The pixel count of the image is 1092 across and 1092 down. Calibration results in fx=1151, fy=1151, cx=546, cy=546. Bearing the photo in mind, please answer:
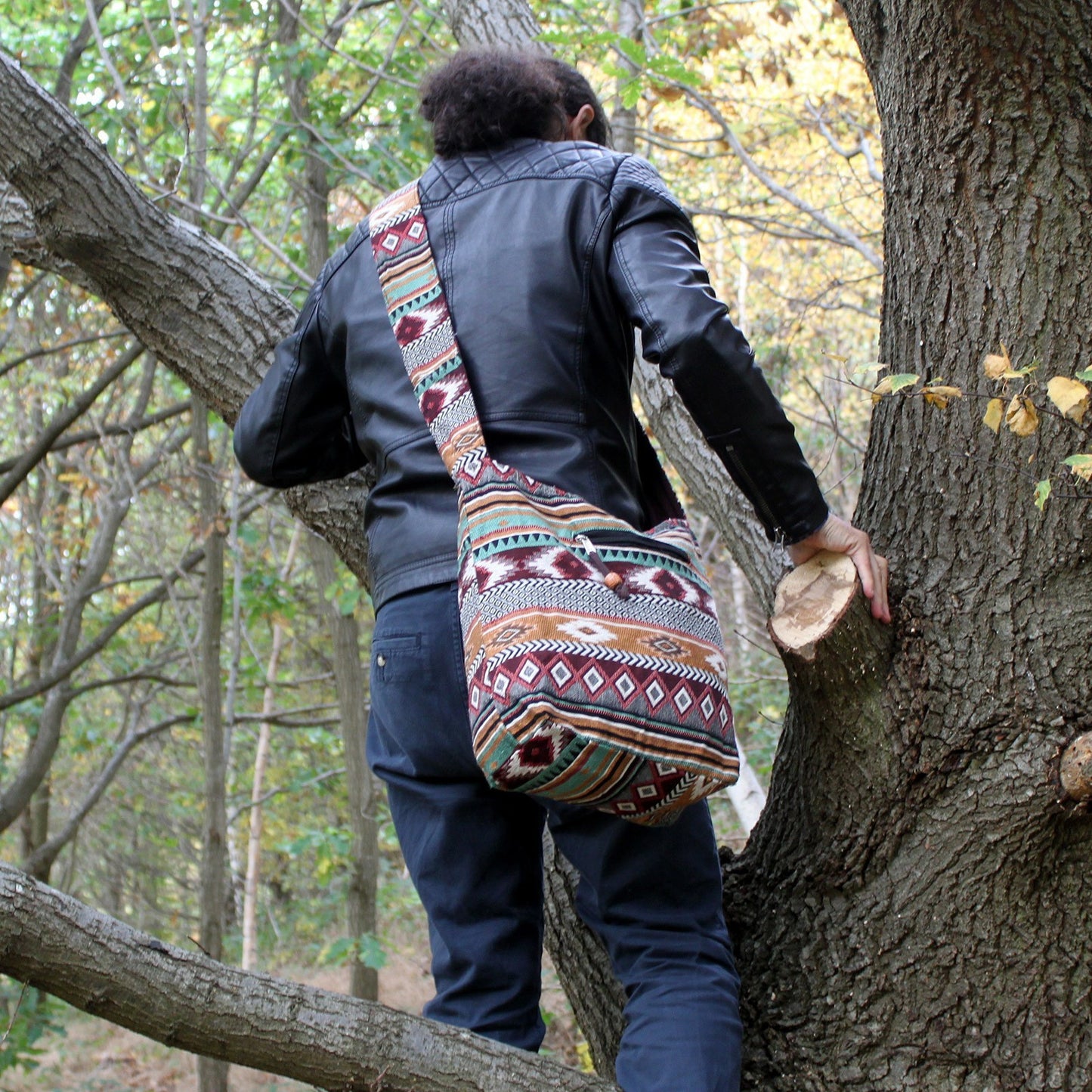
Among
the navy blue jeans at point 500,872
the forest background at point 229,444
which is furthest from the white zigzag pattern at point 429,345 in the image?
the forest background at point 229,444

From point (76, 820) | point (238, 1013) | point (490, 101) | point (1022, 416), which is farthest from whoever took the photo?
point (76, 820)

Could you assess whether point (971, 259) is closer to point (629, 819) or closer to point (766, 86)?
point (629, 819)

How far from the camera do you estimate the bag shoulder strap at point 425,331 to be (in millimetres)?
1695

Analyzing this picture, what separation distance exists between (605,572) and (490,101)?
848mm

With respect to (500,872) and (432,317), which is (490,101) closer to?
(432,317)

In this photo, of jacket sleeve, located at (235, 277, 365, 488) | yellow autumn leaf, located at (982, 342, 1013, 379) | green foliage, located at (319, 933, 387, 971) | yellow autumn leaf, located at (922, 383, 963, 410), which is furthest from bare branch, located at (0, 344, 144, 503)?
yellow autumn leaf, located at (982, 342, 1013, 379)

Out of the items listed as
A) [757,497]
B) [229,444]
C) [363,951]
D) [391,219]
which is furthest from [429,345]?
[229,444]

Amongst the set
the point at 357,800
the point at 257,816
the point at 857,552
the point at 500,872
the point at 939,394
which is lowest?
the point at 257,816

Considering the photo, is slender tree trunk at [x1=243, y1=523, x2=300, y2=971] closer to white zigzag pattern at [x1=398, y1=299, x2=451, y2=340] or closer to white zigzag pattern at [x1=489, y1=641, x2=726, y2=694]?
white zigzag pattern at [x1=398, y1=299, x2=451, y2=340]

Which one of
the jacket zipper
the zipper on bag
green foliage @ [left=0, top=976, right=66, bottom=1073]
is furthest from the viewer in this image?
green foliage @ [left=0, top=976, right=66, bottom=1073]

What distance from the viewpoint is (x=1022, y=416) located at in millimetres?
1533

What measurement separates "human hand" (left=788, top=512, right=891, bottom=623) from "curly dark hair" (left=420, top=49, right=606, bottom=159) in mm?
820

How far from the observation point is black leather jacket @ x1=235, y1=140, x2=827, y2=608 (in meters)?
1.70

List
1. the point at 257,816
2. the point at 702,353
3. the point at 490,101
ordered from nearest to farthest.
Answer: the point at 702,353
the point at 490,101
the point at 257,816
